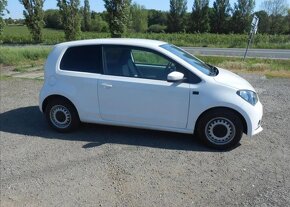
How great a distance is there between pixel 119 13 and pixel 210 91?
27685 mm

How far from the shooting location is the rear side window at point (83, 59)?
5340 mm

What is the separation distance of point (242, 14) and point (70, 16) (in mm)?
30824

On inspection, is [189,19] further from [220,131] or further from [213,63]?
A: [220,131]

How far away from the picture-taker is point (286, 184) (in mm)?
3789

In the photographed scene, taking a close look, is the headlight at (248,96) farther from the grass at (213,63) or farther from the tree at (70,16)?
the tree at (70,16)

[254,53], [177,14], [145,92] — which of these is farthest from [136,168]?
[177,14]

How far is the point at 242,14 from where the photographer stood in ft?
169

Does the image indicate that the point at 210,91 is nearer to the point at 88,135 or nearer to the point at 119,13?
the point at 88,135

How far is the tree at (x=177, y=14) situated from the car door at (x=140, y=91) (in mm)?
54851

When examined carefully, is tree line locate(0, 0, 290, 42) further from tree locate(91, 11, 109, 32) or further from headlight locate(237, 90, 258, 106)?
headlight locate(237, 90, 258, 106)

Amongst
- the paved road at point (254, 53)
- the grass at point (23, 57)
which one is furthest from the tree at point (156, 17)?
the grass at point (23, 57)

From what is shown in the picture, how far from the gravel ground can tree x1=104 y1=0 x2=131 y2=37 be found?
2592 cm

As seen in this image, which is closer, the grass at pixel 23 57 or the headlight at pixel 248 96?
the headlight at pixel 248 96

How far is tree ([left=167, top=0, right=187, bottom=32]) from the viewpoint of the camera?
58.5 m
